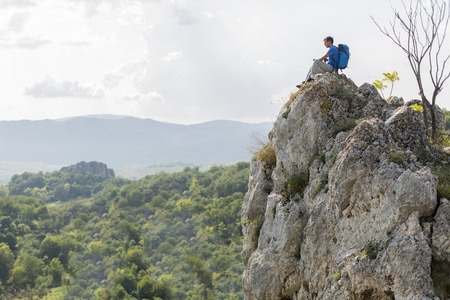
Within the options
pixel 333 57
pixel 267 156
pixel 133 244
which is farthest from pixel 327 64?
pixel 133 244

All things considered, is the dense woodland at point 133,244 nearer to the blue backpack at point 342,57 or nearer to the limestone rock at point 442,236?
the blue backpack at point 342,57

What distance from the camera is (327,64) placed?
439 inches

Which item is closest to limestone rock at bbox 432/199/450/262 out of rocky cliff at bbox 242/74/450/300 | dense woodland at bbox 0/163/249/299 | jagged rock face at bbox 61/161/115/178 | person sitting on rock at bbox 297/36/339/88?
rocky cliff at bbox 242/74/450/300

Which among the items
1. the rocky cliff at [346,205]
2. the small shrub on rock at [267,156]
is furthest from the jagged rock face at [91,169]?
the rocky cliff at [346,205]

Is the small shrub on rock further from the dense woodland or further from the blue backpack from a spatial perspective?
the dense woodland

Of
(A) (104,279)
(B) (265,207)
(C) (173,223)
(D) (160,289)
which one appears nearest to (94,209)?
(C) (173,223)

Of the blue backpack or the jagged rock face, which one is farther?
the jagged rock face

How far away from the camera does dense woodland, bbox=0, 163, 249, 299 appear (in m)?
63.8

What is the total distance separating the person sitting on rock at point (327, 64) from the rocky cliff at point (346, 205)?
55 cm

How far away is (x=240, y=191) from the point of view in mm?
95750

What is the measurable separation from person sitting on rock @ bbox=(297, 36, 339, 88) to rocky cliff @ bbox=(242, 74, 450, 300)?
1.80ft

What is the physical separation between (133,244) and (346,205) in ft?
249

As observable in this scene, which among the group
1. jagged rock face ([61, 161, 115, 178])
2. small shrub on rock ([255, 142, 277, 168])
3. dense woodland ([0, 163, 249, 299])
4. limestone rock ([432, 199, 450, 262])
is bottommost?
dense woodland ([0, 163, 249, 299])

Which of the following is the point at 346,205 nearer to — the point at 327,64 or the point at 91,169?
the point at 327,64
